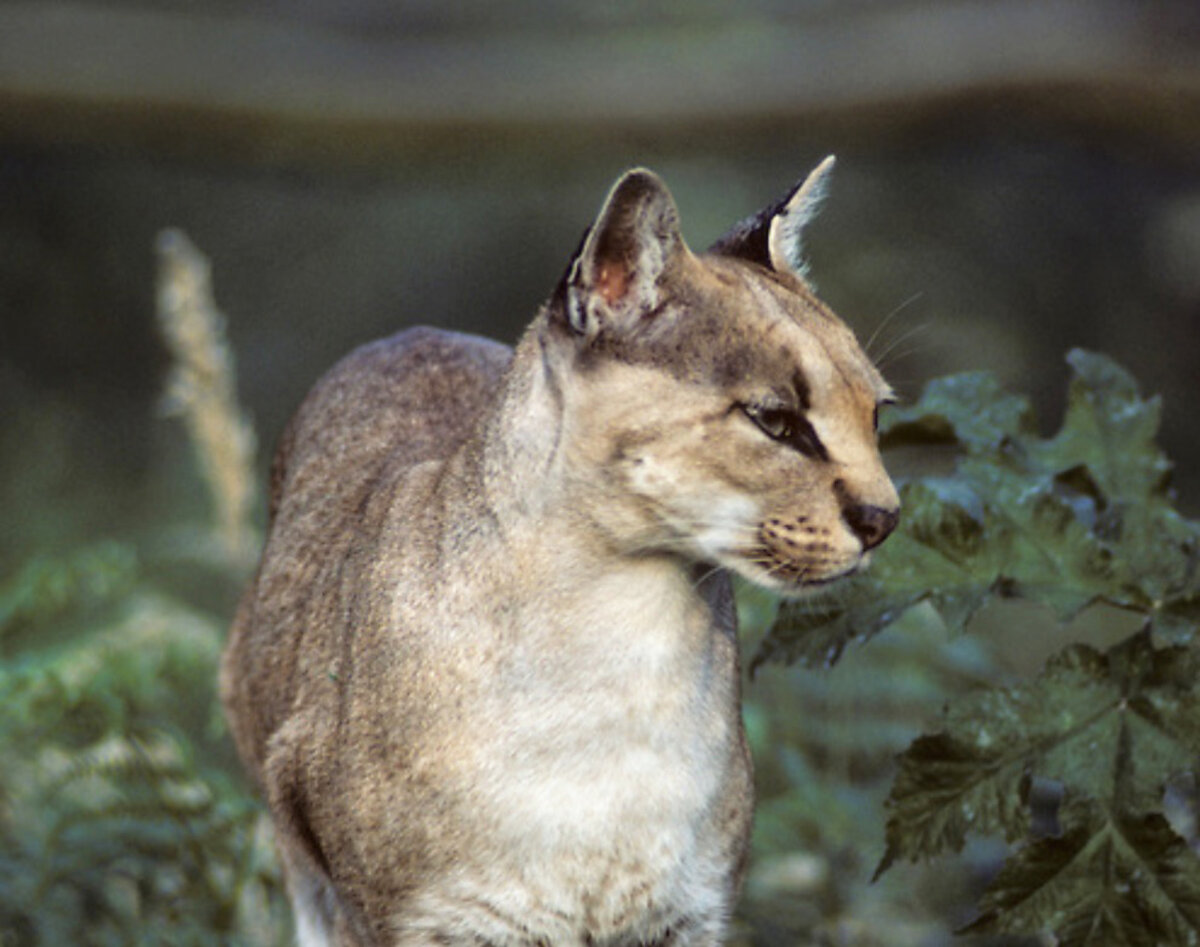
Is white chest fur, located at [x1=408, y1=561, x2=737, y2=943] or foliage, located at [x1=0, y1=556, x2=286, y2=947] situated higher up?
white chest fur, located at [x1=408, y1=561, x2=737, y2=943]

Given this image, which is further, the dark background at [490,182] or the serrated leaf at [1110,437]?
the dark background at [490,182]

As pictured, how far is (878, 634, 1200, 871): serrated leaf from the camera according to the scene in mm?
3529

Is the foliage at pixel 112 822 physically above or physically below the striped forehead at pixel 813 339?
below

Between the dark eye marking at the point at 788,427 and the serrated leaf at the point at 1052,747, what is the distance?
716mm

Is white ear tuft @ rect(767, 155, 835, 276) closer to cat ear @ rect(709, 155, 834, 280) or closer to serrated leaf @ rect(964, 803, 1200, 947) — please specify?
cat ear @ rect(709, 155, 834, 280)

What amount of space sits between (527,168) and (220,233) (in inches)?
54.2

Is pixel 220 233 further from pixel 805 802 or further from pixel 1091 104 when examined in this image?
pixel 805 802

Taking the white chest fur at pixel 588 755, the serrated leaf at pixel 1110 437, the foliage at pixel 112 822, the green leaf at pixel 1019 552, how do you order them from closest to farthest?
the white chest fur at pixel 588 755
the green leaf at pixel 1019 552
the serrated leaf at pixel 1110 437
the foliage at pixel 112 822

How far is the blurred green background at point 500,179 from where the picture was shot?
7605 millimetres

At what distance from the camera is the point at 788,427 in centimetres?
317

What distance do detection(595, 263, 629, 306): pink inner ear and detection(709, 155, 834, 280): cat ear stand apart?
0.41m

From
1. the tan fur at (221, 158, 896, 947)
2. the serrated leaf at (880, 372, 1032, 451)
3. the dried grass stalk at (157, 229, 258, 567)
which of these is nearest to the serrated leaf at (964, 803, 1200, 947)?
the tan fur at (221, 158, 896, 947)

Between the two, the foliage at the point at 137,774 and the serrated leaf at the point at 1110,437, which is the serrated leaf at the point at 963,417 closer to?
the serrated leaf at the point at 1110,437

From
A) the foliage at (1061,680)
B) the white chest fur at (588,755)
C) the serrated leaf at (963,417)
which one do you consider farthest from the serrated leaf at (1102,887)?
the serrated leaf at (963,417)
